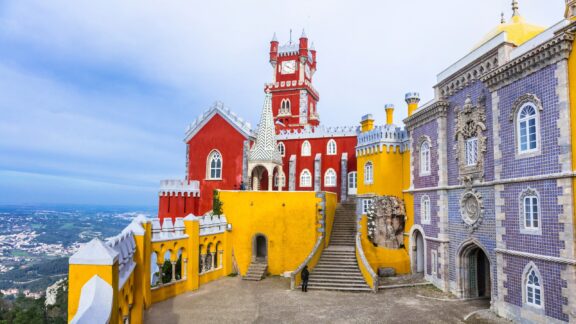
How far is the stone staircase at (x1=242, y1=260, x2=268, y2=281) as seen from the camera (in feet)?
65.7

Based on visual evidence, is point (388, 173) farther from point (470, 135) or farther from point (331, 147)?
point (331, 147)

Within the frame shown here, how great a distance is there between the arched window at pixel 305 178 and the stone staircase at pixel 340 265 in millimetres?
7230

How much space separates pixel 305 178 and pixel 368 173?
8548mm

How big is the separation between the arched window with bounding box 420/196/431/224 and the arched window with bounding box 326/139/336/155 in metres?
11.9

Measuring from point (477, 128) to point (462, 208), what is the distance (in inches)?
137

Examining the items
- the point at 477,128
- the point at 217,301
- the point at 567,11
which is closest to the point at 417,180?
the point at 477,128

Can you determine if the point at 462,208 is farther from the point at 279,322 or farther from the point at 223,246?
the point at 223,246

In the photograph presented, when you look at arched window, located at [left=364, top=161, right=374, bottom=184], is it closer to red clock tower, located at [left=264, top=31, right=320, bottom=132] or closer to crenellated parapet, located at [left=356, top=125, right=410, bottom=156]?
crenellated parapet, located at [left=356, top=125, right=410, bottom=156]

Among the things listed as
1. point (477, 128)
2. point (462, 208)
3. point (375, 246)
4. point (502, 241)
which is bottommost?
point (375, 246)

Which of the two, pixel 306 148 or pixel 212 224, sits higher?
pixel 306 148

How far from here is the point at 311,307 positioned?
14.9 meters

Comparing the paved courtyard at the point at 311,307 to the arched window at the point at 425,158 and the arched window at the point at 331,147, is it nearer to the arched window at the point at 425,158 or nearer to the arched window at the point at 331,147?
the arched window at the point at 425,158

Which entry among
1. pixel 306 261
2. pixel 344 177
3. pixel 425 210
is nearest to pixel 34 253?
pixel 344 177

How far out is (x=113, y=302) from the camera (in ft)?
21.9
